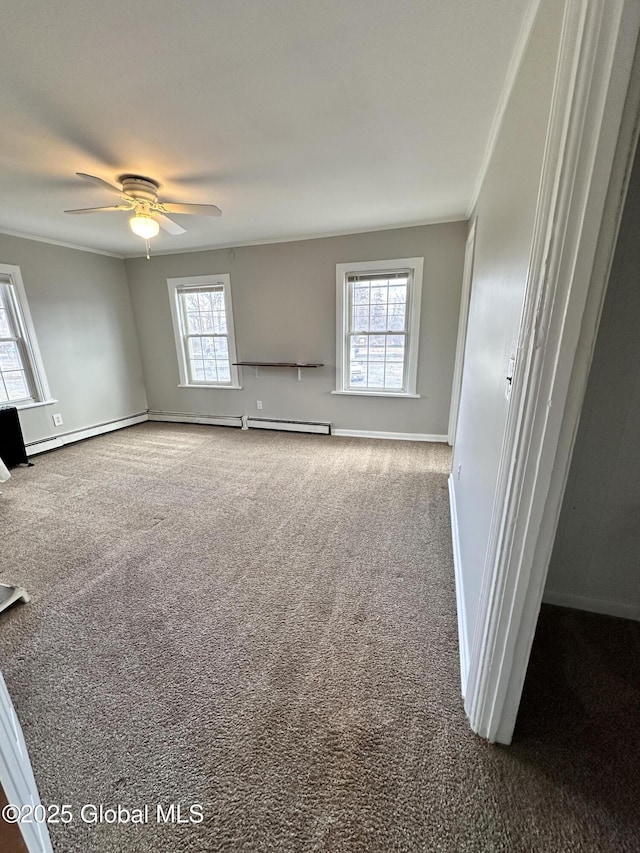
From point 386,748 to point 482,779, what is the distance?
0.29 meters

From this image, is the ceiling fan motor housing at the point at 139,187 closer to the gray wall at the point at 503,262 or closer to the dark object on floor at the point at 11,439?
the gray wall at the point at 503,262

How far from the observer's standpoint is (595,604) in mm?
1583

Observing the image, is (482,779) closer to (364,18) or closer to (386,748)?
(386,748)

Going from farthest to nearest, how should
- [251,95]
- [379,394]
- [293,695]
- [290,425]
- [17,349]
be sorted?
1. [290,425]
2. [379,394]
3. [17,349]
4. [251,95]
5. [293,695]

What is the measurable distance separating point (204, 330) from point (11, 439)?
249cm

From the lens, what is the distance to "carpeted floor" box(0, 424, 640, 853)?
934 mm

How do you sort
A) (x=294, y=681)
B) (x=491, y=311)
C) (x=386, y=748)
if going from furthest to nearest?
(x=491, y=311) < (x=294, y=681) < (x=386, y=748)

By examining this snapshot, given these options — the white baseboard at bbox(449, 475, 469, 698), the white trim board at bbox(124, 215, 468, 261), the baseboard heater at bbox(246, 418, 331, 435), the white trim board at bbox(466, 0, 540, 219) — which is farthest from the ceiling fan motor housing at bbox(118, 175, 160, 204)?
the white baseboard at bbox(449, 475, 469, 698)

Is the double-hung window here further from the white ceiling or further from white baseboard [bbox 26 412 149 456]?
the white ceiling

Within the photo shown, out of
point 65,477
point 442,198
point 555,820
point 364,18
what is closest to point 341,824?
point 555,820

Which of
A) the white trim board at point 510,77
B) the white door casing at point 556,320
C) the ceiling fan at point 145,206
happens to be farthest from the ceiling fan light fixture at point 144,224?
the white door casing at point 556,320

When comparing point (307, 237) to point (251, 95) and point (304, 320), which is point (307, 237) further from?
point (251, 95)

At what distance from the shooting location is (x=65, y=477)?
10.5 feet

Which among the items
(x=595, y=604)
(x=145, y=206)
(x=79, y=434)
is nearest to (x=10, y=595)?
(x=145, y=206)
